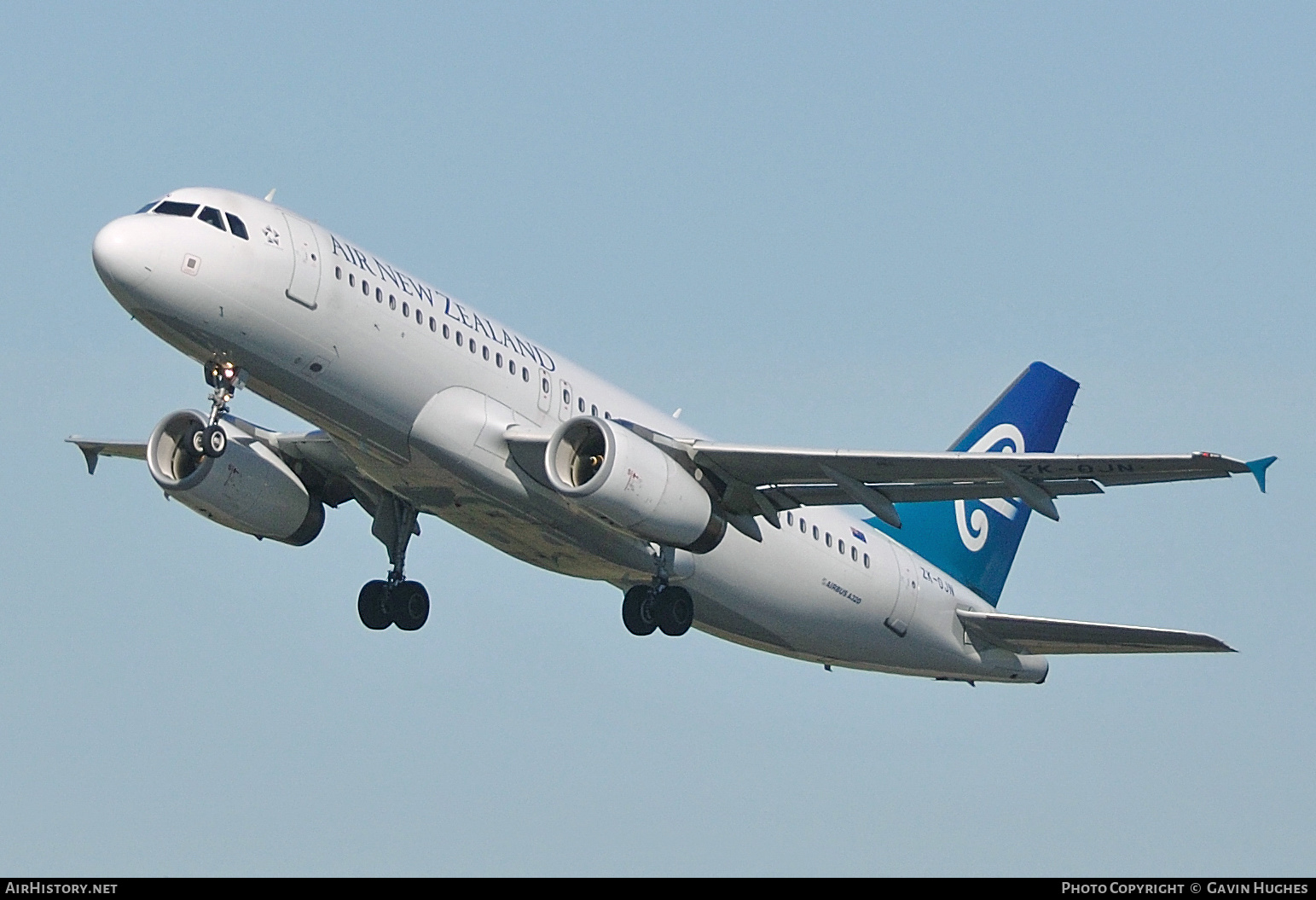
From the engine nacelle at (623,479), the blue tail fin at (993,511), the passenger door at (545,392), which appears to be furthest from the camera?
the blue tail fin at (993,511)

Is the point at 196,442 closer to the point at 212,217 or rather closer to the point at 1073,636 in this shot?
the point at 212,217

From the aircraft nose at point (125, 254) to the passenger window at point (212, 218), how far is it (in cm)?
98

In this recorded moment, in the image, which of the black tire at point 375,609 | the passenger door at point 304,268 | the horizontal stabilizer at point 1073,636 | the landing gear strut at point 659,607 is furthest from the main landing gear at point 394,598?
the horizontal stabilizer at point 1073,636

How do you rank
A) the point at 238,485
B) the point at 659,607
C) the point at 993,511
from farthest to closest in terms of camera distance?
the point at 993,511 < the point at 238,485 < the point at 659,607

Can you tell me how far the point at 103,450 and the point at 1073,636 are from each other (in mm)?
19455

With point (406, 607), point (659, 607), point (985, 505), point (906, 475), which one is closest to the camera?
point (906, 475)

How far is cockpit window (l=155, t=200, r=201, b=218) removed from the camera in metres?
31.1

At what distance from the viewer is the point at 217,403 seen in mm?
31609

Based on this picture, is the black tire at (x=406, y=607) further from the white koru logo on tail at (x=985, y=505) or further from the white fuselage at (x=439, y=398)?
the white koru logo on tail at (x=985, y=505)

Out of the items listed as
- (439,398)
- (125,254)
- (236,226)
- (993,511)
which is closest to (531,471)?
(439,398)

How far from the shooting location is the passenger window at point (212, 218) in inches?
1222

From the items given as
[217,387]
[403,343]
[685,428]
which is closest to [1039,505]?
[685,428]

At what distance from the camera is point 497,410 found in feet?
109

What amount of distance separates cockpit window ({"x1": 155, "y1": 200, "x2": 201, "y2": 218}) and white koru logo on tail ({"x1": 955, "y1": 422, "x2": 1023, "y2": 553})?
60.5 feet
